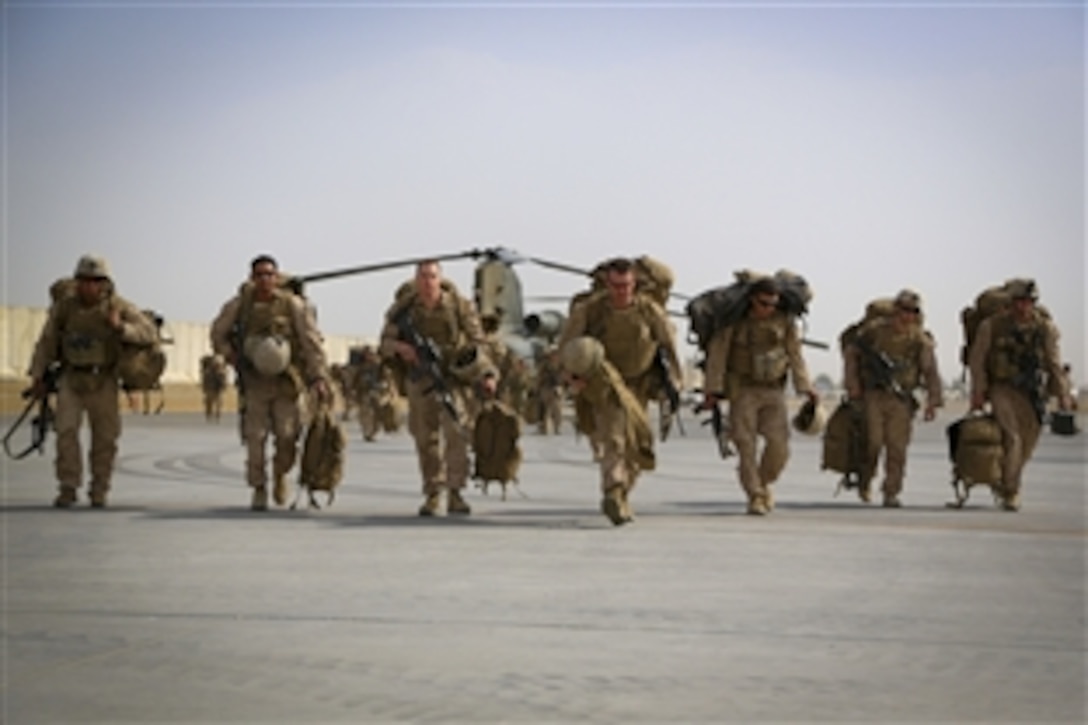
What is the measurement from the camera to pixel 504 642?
8.18 metres

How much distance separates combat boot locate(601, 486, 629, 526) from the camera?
564 inches

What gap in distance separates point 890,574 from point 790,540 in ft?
7.06

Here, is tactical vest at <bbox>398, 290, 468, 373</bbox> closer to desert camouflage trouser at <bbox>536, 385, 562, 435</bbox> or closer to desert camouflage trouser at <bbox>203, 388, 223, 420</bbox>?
desert camouflage trouser at <bbox>536, 385, 562, 435</bbox>

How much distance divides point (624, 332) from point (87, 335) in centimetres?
441

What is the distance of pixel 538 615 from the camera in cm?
905

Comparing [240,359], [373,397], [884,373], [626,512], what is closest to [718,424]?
[884,373]

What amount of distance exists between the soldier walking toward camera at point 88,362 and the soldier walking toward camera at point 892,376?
21.0 feet

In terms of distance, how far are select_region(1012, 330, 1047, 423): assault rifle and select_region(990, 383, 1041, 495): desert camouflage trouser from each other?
4.1 inches

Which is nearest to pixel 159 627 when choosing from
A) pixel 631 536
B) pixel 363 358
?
pixel 631 536

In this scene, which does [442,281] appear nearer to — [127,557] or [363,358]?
[127,557]

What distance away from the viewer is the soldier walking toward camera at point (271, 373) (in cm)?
1612

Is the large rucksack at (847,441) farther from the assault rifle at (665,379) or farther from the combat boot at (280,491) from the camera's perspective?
the combat boot at (280,491)

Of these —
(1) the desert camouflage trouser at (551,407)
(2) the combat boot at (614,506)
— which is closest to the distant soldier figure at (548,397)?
(1) the desert camouflage trouser at (551,407)

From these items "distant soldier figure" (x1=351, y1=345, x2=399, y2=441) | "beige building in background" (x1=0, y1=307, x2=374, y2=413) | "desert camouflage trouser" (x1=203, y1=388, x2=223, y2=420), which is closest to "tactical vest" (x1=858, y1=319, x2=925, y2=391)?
"distant soldier figure" (x1=351, y1=345, x2=399, y2=441)
